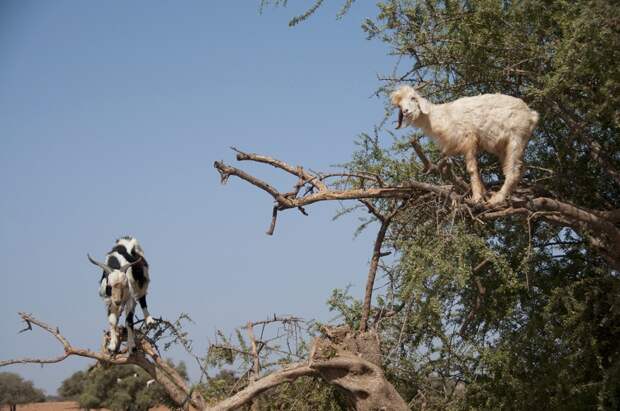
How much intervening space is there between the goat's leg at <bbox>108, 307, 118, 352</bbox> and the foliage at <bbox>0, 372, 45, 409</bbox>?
20.8m

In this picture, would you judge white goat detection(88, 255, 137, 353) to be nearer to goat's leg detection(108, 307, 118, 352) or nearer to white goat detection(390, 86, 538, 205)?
goat's leg detection(108, 307, 118, 352)

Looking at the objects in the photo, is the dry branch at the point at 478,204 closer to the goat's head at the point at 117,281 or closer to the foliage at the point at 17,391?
the goat's head at the point at 117,281

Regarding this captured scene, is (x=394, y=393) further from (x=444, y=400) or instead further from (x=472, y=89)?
(x=472, y=89)

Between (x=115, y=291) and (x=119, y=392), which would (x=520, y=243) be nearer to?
(x=115, y=291)

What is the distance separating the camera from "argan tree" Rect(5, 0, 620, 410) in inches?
230

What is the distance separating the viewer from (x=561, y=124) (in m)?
7.31

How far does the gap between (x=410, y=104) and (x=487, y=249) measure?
1343mm

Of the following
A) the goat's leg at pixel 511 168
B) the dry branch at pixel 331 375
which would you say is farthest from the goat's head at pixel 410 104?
the dry branch at pixel 331 375

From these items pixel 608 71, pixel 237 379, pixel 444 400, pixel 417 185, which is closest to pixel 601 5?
pixel 608 71

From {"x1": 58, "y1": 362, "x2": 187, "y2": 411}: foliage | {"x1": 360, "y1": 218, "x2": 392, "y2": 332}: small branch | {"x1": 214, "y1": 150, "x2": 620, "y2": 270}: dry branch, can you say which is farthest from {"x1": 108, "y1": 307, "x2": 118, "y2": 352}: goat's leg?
{"x1": 58, "y1": 362, "x2": 187, "y2": 411}: foliage

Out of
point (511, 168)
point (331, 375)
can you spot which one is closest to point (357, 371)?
point (331, 375)

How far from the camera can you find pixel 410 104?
5.72m

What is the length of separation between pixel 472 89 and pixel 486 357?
2.77 meters

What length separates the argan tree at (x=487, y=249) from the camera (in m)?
5.85
